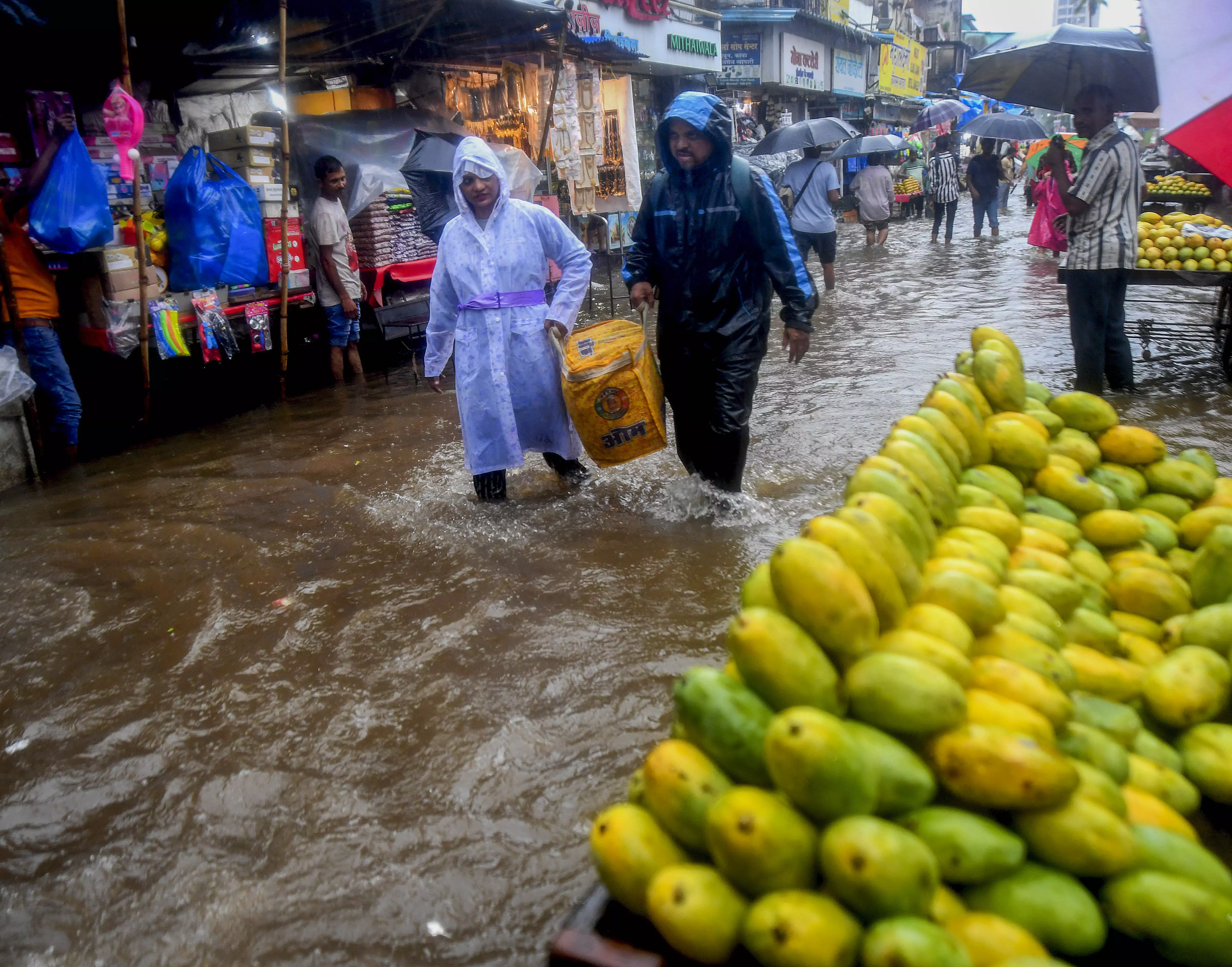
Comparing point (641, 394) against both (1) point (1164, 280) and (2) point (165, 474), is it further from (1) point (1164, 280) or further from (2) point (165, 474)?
(1) point (1164, 280)

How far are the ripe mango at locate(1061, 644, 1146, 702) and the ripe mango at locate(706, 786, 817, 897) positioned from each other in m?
0.75

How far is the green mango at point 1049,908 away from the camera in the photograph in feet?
3.80

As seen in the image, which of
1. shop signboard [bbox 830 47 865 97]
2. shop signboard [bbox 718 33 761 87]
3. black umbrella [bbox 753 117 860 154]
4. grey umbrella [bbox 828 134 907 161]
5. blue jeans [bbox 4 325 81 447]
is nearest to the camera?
blue jeans [bbox 4 325 81 447]

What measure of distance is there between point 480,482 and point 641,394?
1.12 meters

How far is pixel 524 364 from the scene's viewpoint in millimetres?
4520

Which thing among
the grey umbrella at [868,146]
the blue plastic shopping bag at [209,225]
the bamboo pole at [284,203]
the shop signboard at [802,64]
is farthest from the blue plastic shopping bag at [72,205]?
the shop signboard at [802,64]

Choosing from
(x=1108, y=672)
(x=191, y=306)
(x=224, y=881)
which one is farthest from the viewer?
(x=191, y=306)

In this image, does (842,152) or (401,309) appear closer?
(401,309)

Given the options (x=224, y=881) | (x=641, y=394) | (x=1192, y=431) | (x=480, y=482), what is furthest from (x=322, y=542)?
(x=1192, y=431)

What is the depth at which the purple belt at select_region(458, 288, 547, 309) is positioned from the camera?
4.38 metres

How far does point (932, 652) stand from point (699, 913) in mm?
542

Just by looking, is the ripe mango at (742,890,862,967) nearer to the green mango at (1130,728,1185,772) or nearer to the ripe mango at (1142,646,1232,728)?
the green mango at (1130,728,1185,772)

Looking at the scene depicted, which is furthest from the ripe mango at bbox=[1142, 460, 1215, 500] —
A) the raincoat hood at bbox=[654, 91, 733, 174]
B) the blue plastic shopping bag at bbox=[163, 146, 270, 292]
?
the blue plastic shopping bag at bbox=[163, 146, 270, 292]

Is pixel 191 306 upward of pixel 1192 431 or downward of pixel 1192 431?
upward
